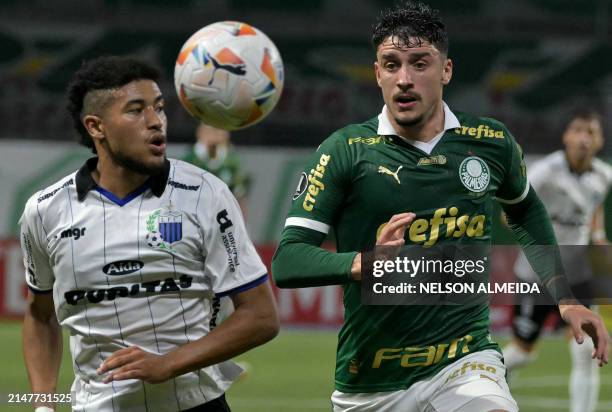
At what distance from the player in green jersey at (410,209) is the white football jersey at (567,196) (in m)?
4.92

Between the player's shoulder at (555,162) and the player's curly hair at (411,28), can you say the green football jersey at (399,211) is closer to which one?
the player's curly hair at (411,28)

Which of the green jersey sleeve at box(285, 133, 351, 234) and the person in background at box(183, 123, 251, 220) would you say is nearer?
the green jersey sleeve at box(285, 133, 351, 234)

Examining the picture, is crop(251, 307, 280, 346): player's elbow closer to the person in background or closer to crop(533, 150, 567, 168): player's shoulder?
the person in background

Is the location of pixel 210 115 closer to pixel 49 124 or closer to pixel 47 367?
pixel 47 367

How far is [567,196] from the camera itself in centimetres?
965

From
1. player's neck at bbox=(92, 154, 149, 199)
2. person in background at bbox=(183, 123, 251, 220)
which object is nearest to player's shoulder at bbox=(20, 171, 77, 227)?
player's neck at bbox=(92, 154, 149, 199)

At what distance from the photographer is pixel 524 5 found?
2350 centimetres

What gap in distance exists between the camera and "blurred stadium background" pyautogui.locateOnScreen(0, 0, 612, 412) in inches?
581

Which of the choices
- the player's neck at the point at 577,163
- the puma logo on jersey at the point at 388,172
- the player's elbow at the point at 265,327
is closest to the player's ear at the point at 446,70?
the puma logo on jersey at the point at 388,172

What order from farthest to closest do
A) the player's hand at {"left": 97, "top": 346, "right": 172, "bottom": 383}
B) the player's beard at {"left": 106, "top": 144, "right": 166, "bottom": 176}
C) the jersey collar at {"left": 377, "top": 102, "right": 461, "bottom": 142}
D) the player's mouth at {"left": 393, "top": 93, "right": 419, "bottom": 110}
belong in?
the jersey collar at {"left": 377, "top": 102, "right": 461, "bottom": 142} < the player's mouth at {"left": 393, "top": 93, "right": 419, "bottom": 110} < the player's beard at {"left": 106, "top": 144, "right": 166, "bottom": 176} < the player's hand at {"left": 97, "top": 346, "right": 172, "bottom": 383}

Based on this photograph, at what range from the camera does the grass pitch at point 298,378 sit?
9.41m

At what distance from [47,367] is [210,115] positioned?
5.15 feet

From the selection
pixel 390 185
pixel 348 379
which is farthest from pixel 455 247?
pixel 348 379

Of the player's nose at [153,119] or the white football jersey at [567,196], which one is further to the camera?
the white football jersey at [567,196]
